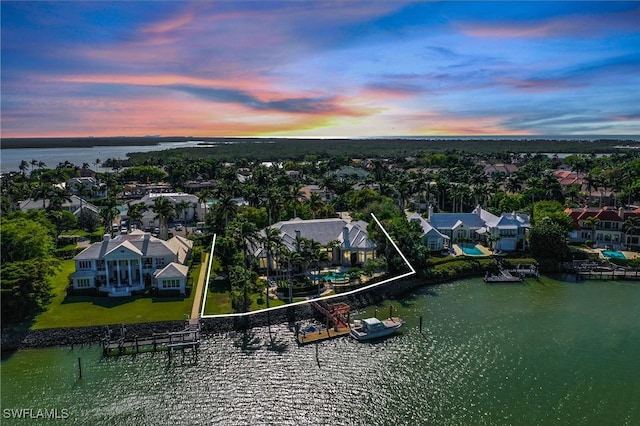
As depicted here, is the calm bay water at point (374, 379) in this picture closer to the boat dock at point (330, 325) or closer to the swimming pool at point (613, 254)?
the boat dock at point (330, 325)

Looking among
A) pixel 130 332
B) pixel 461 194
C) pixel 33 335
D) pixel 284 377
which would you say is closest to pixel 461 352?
pixel 284 377

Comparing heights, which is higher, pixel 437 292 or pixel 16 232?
pixel 16 232

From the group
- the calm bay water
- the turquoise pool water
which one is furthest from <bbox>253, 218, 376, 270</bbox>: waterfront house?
the turquoise pool water

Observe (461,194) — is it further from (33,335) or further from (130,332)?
(33,335)

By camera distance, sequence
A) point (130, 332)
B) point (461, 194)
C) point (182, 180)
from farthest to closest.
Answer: point (182, 180) → point (461, 194) → point (130, 332)

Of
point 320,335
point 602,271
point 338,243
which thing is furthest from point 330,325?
point 602,271

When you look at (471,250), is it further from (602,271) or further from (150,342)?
(150,342)

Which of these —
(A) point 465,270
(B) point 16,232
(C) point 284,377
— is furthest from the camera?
(A) point 465,270
